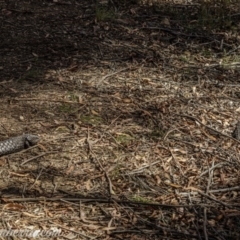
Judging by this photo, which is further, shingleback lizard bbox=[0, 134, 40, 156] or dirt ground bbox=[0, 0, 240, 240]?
shingleback lizard bbox=[0, 134, 40, 156]

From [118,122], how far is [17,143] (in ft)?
2.43

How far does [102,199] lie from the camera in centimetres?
278

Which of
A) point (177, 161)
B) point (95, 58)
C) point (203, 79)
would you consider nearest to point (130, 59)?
point (95, 58)

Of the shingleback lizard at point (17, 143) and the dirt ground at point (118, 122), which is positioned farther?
the shingleback lizard at point (17, 143)

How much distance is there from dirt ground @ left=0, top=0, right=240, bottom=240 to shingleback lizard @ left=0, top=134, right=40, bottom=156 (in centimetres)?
4

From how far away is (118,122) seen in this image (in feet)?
11.5

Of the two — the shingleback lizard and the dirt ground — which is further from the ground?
the shingleback lizard

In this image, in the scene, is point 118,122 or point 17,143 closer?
point 17,143

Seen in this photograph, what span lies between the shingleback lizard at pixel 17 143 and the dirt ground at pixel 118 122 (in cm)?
4

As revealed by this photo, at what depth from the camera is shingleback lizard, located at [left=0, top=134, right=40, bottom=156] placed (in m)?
3.11

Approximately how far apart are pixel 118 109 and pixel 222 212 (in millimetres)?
1236

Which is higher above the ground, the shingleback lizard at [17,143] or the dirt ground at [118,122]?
the shingleback lizard at [17,143]

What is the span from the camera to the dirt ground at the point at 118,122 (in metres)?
2.69

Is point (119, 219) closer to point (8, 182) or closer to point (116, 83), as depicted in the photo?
point (8, 182)
